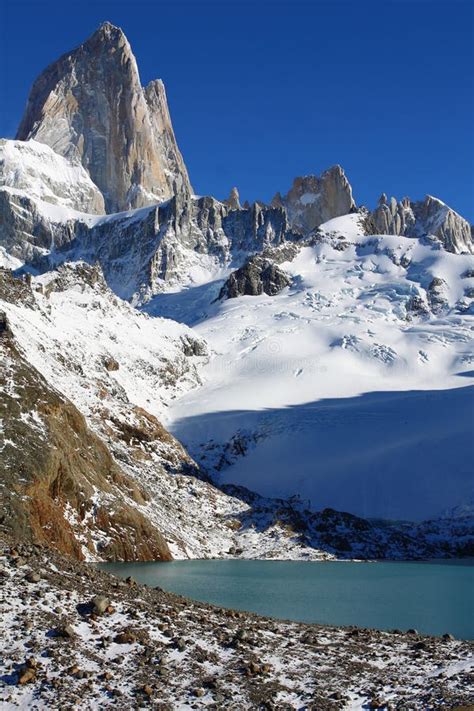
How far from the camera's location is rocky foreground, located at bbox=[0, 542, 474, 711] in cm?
1850

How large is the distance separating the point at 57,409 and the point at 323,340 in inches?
4435

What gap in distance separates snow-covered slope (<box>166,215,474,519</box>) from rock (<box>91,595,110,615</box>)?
79286mm

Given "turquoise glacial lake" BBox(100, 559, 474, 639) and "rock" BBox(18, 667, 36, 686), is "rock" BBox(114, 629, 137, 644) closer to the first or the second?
"rock" BBox(18, 667, 36, 686)

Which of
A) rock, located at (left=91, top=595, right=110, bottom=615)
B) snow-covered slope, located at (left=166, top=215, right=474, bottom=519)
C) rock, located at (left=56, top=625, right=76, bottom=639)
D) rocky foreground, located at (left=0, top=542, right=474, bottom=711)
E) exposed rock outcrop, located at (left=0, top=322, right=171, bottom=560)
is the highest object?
snow-covered slope, located at (left=166, top=215, right=474, bottom=519)

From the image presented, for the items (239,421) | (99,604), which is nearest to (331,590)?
(99,604)

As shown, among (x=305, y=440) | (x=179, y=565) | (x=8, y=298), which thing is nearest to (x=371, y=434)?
(x=305, y=440)

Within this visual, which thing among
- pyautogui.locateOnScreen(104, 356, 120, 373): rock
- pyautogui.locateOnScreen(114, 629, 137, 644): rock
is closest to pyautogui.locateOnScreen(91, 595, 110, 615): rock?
pyautogui.locateOnScreen(114, 629, 137, 644): rock

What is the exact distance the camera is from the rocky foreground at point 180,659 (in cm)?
1850

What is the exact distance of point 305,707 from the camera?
18750mm

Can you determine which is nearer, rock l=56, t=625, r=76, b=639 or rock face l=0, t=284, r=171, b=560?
rock l=56, t=625, r=76, b=639

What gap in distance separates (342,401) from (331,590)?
287 feet

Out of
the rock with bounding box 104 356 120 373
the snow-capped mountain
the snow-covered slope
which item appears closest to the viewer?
the snow-capped mountain

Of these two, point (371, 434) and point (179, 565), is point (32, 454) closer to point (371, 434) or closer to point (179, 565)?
point (179, 565)

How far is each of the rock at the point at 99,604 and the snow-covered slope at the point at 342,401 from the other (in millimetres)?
79286
